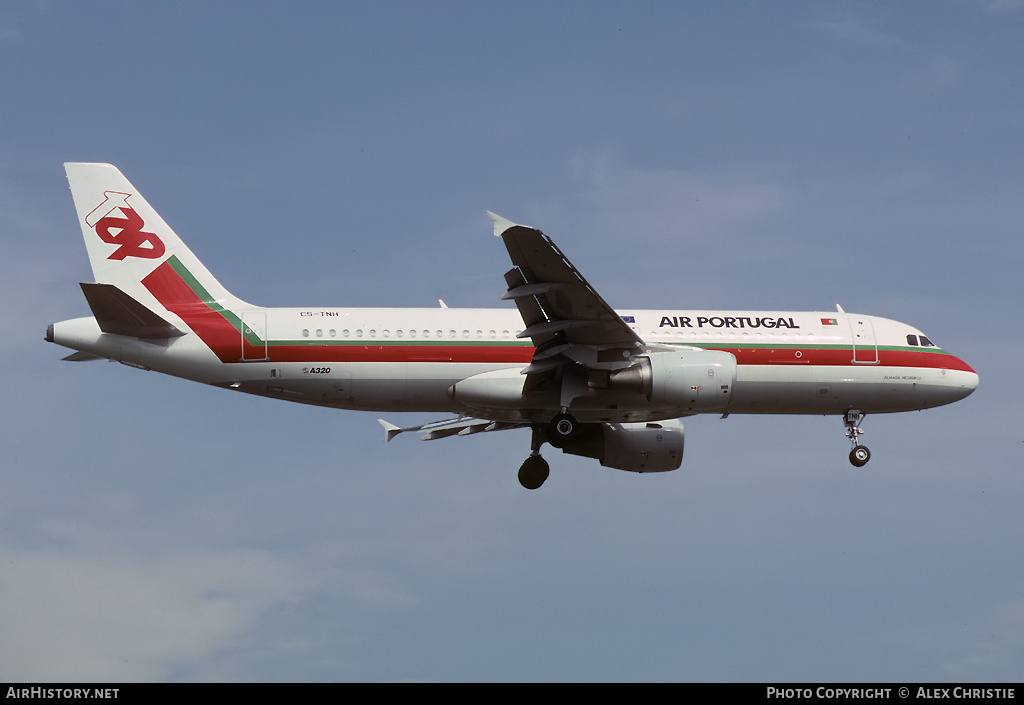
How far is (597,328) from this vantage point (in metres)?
28.5

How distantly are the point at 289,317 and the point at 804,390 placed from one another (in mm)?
13724

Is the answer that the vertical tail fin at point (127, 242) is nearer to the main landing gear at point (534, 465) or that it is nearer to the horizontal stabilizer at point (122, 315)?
the horizontal stabilizer at point (122, 315)

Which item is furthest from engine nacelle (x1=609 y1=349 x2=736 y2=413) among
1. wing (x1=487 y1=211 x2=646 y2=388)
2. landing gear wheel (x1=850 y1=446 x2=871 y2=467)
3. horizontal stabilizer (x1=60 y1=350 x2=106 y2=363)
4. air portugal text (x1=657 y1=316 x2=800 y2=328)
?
horizontal stabilizer (x1=60 y1=350 x2=106 y2=363)

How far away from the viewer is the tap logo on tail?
1232 inches

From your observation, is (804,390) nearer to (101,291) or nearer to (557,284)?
(557,284)

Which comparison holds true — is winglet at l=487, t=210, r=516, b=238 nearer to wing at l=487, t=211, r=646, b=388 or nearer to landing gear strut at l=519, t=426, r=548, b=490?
wing at l=487, t=211, r=646, b=388

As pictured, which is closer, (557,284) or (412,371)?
(557,284)

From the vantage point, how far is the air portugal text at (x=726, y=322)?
31.6 metres

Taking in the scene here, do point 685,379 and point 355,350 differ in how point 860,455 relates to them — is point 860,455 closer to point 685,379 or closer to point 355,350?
point 685,379

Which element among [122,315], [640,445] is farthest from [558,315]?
[122,315]

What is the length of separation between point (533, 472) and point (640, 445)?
3067 millimetres

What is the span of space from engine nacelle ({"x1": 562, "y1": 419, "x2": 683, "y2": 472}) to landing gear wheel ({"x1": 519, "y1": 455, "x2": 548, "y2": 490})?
78cm
